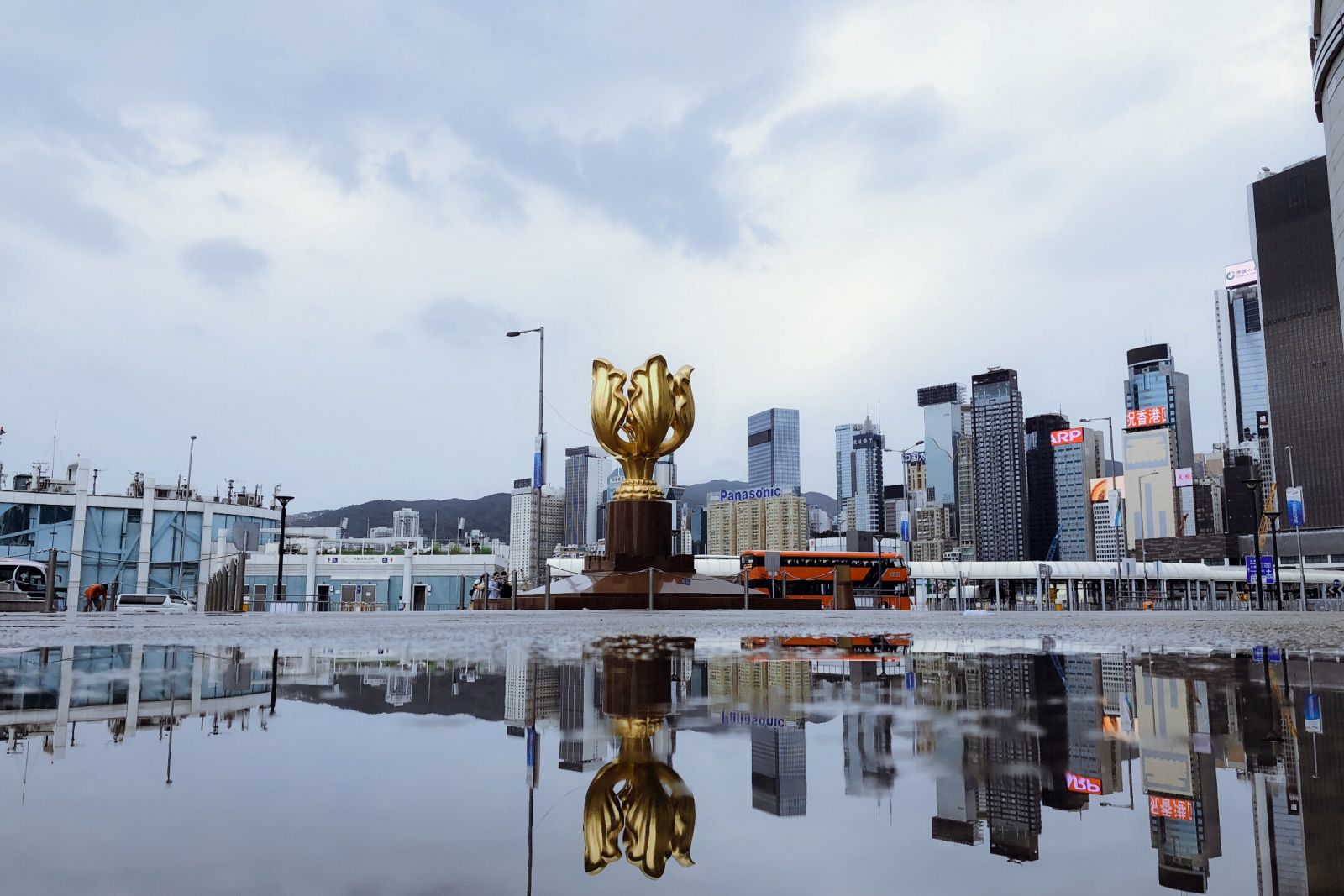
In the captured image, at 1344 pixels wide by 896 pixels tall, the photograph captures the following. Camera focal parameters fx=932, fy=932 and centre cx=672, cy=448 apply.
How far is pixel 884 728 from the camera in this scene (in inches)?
119

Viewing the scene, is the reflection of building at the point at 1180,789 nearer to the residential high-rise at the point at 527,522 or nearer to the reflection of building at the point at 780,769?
the reflection of building at the point at 780,769

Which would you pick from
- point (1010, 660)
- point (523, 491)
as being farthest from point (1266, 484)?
point (1010, 660)

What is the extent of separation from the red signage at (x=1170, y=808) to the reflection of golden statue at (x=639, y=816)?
3.18 ft

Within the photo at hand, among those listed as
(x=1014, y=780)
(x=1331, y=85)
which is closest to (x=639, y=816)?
(x=1014, y=780)

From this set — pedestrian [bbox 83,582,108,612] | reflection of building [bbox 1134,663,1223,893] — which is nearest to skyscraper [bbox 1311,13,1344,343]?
reflection of building [bbox 1134,663,1223,893]

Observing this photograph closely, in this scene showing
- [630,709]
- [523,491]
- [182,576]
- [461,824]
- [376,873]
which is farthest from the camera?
[523,491]

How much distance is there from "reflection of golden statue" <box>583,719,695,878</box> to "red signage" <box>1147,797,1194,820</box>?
3.18ft

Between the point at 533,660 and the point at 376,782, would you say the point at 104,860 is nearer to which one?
the point at 376,782

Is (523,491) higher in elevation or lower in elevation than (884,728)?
higher

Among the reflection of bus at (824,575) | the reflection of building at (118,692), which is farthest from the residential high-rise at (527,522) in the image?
the reflection of building at (118,692)

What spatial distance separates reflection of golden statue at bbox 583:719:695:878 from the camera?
1665mm

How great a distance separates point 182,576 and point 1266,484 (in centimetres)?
15838

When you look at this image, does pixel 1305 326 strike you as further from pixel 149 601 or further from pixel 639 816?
pixel 639 816

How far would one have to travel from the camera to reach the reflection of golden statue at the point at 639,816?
167 centimetres
